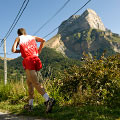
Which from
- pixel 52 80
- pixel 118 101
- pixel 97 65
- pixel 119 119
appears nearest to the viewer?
pixel 119 119

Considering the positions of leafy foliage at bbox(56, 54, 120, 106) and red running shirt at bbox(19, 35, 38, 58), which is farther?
leafy foliage at bbox(56, 54, 120, 106)

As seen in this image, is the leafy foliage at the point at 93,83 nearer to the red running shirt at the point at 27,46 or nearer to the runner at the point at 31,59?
the runner at the point at 31,59

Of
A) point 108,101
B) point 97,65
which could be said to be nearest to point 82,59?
point 97,65

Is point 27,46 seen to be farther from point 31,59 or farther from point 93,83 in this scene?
point 93,83

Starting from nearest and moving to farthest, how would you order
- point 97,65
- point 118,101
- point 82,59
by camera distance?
1. point 118,101
2. point 97,65
3. point 82,59

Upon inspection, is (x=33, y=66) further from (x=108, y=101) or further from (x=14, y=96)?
(x=14, y=96)

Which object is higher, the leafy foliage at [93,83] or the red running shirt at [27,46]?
the red running shirt at [27,46]

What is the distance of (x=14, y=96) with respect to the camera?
6.43 meters

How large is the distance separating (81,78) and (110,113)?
7.94ft

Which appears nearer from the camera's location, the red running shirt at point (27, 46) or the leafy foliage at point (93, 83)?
the red running shirt at point (27, 46)

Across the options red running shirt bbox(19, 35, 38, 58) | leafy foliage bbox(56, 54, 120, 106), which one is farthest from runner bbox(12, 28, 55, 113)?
leafy foliage bbox(56, 54, 120, 106)

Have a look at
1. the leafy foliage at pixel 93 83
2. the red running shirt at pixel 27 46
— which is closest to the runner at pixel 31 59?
the red running shirt at pixel 27 46

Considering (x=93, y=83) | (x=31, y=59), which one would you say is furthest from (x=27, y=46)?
(x=93, y=83)

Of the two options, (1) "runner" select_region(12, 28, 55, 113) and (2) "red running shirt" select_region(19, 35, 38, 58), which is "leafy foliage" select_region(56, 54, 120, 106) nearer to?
(1) "runner" select_region(12, 28, 55, 113)
